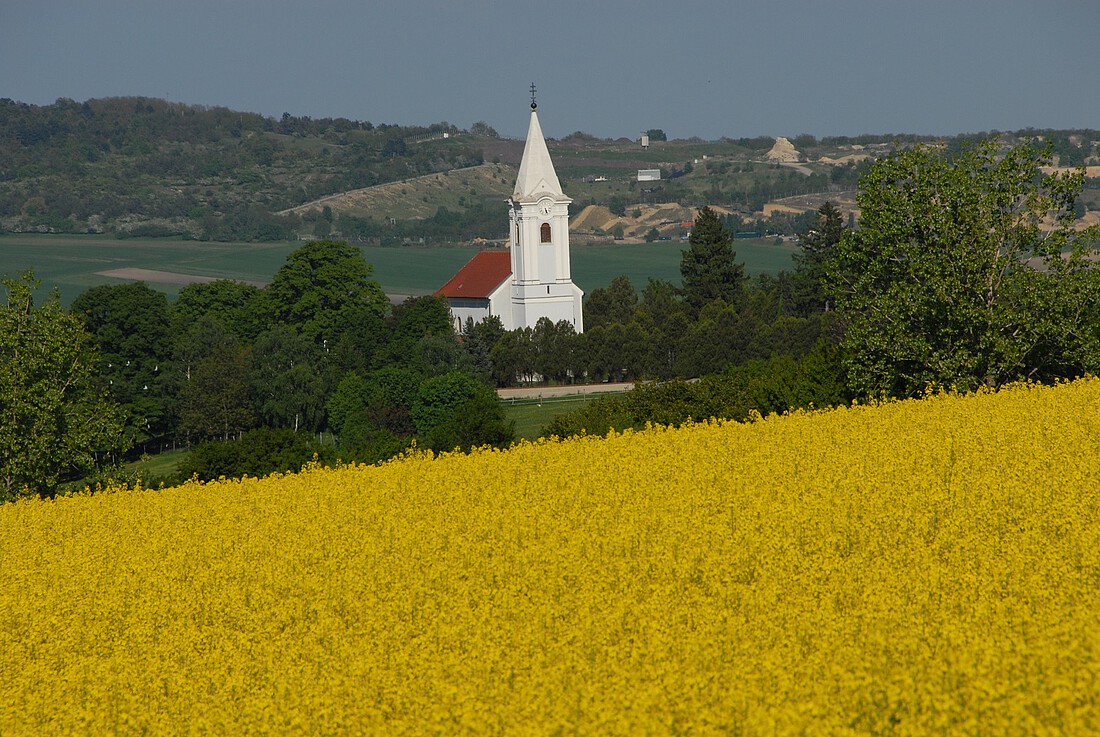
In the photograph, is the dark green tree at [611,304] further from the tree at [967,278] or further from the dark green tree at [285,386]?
the tree at [967,278]

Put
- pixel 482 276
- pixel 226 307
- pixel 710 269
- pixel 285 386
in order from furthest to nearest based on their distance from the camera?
pixel 482 276 < pixel 710 269 < pixel 226 307 < pixel 285 386

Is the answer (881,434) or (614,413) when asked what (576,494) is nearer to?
(881,434)

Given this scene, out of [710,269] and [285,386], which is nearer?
[285,386]

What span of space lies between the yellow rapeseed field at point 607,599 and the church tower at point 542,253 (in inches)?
3424

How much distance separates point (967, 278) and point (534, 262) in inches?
3024

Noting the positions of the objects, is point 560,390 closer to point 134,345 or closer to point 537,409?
point 537,409

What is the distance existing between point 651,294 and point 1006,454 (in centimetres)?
8562

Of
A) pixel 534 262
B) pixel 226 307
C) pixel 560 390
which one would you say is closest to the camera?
pixel 560 390

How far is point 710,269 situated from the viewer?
10256cm

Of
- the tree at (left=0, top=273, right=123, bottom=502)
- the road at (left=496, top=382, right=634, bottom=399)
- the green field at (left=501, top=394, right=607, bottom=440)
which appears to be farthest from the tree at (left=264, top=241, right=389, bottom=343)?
the tree at (left=0, top=273, right=123, bottom=502)

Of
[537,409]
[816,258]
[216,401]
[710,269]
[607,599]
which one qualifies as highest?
[607,599]

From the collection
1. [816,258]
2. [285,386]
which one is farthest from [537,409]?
[816,258]

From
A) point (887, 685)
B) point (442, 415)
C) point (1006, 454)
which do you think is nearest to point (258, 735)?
point (887, 685)

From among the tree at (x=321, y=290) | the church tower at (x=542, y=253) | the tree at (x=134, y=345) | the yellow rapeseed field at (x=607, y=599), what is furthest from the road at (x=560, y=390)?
the yellow rapeseed field at (x=607, y=599)
